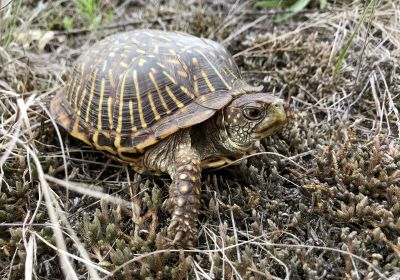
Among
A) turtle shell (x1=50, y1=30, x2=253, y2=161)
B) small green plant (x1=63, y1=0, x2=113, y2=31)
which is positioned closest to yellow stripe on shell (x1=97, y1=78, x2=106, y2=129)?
turtle shell (x1=50, y1=30, x2=253, y2=161)

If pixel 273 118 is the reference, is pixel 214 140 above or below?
below

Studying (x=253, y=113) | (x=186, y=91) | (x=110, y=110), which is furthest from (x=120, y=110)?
(x=253, y=113)

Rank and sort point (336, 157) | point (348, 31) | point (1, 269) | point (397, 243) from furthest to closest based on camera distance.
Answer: point (348, 31), point (336, 157), point (1, 269), point (397, 243)

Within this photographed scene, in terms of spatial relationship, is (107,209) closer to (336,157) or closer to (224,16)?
(336,157)

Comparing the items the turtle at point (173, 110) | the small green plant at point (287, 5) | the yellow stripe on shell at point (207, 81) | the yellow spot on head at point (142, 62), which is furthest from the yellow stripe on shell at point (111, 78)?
the small green plant at point (287, 5)

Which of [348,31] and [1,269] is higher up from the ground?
[348,31]

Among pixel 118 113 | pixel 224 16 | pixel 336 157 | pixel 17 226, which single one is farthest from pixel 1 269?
pixel 224 16

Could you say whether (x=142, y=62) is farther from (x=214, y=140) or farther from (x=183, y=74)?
(x=214, y=140)
